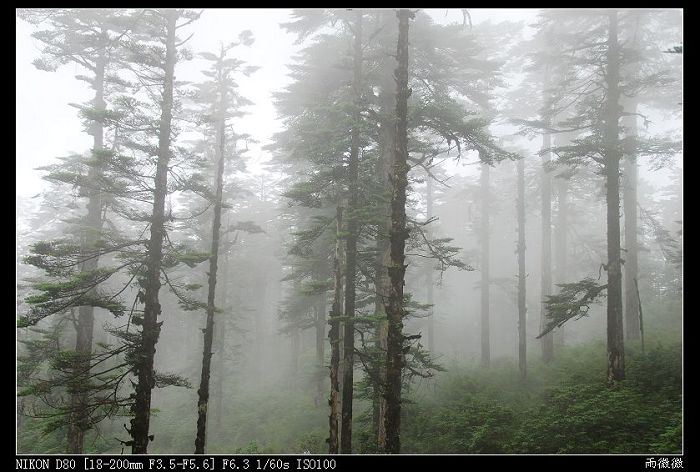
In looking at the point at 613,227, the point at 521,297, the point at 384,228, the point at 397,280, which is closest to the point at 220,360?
the point at 384,228

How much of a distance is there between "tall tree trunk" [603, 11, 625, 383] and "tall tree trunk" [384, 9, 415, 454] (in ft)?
26.4

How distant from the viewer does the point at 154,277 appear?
11.1 m

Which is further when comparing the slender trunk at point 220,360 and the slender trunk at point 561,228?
the slender trunk at point 561,228

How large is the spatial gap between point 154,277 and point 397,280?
24.6 feet

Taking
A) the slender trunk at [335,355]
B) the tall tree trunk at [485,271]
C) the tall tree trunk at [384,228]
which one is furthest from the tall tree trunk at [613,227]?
the tall tree trunk at [485,271]

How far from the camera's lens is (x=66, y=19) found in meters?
15.4

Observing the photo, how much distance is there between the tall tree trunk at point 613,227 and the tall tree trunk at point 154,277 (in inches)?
560

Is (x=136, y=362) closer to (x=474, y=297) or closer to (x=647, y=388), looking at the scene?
(x=647, y=388)

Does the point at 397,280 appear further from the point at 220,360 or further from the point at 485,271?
the point at 220,360

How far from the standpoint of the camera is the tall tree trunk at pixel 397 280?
820 cm

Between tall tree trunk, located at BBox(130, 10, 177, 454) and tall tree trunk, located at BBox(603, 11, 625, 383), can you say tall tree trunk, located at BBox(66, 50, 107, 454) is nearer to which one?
tall tree trunk, located at BBox(130, 10, 177, 454)

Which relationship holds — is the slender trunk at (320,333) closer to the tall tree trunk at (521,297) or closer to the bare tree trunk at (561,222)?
the tall tree trunk at (521,297)
